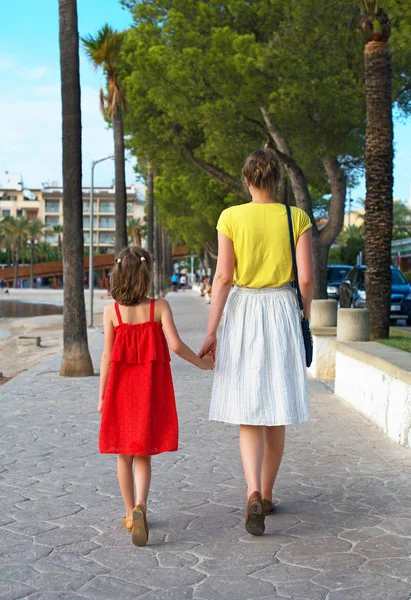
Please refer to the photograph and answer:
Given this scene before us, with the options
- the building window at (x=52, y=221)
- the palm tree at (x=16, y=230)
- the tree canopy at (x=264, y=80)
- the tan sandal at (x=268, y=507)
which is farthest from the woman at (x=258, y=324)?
the building window at (x=52, y=221)

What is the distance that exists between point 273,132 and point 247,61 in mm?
2170

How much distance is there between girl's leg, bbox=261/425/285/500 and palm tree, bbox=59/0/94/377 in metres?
8.73

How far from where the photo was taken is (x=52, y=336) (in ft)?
96.7

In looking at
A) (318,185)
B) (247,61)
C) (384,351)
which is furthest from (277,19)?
(384,351)

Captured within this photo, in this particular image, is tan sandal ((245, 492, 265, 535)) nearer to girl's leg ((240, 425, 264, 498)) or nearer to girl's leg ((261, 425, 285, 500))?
girl's leg ((240, 425, 264, 498))

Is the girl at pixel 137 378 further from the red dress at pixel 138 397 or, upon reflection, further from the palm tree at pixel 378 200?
the palm tree at pixel 378 200

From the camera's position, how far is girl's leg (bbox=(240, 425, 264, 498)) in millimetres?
5160

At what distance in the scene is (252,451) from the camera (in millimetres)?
5211

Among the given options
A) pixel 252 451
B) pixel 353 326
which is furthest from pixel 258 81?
pixel 252 451

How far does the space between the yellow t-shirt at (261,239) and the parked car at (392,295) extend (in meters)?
22.3

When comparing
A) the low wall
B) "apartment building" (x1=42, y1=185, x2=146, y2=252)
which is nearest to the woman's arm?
the low wall

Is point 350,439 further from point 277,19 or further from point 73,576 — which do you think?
point 277,19

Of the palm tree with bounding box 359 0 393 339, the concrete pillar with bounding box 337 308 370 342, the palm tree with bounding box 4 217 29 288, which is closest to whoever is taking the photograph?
the concrete pillar with bounding box 337 308 370 342

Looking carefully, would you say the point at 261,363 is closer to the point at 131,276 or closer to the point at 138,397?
the point at 138,397
